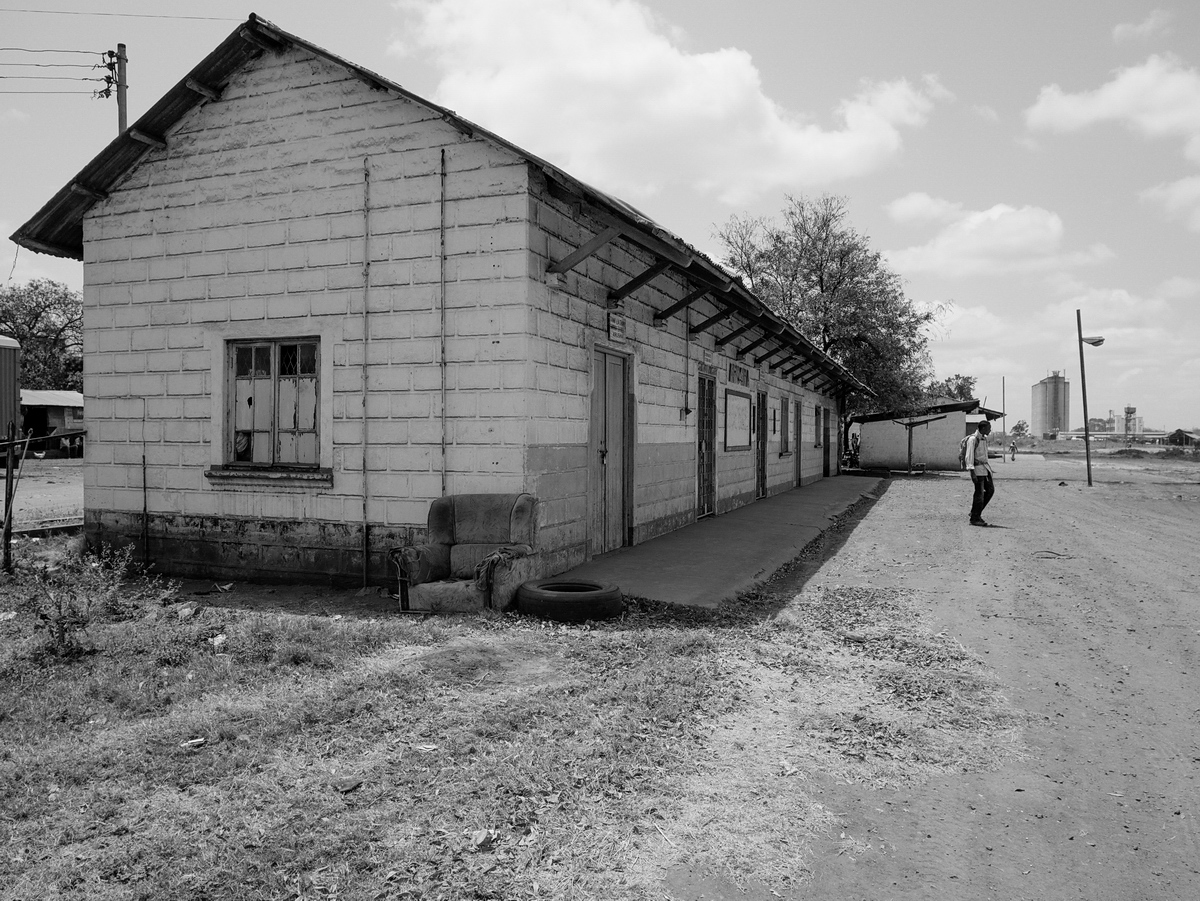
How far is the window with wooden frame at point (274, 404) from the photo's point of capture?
8.54 metres

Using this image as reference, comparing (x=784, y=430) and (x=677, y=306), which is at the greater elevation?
(x=677, y=306)

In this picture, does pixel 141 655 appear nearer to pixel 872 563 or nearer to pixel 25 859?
pixel 25 859

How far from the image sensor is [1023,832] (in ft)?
11.1

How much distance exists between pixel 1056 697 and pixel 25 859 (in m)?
5.31

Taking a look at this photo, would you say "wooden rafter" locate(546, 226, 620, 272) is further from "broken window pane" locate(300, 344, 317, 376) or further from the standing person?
the standing person

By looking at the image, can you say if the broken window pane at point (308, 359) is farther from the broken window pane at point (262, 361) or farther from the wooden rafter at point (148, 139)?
the wooden rafter at point (148, 139)

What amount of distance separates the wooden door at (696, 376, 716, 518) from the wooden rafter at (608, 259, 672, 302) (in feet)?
12.3

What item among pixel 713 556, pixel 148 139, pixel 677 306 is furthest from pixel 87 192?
pixel 713 556

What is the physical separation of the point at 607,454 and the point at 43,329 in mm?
47301

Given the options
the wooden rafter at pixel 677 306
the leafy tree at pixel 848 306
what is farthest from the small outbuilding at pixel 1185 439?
the wooden rafter at pixel 677 306

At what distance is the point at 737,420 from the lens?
51.1 ft

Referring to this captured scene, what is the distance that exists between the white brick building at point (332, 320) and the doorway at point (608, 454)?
4 centimetres

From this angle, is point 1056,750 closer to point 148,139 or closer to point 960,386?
point 148,139

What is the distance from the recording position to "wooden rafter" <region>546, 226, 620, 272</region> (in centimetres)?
759
